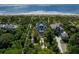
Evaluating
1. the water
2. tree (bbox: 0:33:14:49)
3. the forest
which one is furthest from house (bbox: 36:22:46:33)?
tree (bbox: 0:33:14:49)

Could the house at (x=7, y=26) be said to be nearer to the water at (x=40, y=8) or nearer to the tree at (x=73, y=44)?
the water at (x=40, y=8)

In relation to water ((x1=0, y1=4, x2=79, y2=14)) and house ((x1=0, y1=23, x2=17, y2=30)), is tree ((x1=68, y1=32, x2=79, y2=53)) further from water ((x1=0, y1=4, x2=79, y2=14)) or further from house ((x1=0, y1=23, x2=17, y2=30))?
house ((x1=0, y1=23, x2=17, y2=30))

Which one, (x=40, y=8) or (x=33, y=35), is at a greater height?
(x=40, y=8)

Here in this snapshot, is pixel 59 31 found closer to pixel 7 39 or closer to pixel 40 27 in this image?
pixel 40 27

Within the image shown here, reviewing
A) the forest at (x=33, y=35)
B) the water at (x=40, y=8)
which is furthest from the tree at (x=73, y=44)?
the water at (x=40, y=8)

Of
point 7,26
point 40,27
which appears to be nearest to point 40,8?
point 40,27

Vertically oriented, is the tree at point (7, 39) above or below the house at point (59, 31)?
below

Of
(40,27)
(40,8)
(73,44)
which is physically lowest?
(73,44)

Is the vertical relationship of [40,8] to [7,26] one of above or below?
above

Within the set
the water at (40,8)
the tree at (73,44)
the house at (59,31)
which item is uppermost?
the water at (40,8)

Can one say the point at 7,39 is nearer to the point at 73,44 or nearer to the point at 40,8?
the point at 40,8

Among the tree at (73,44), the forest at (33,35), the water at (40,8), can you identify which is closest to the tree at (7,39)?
the forest at (33,35)
